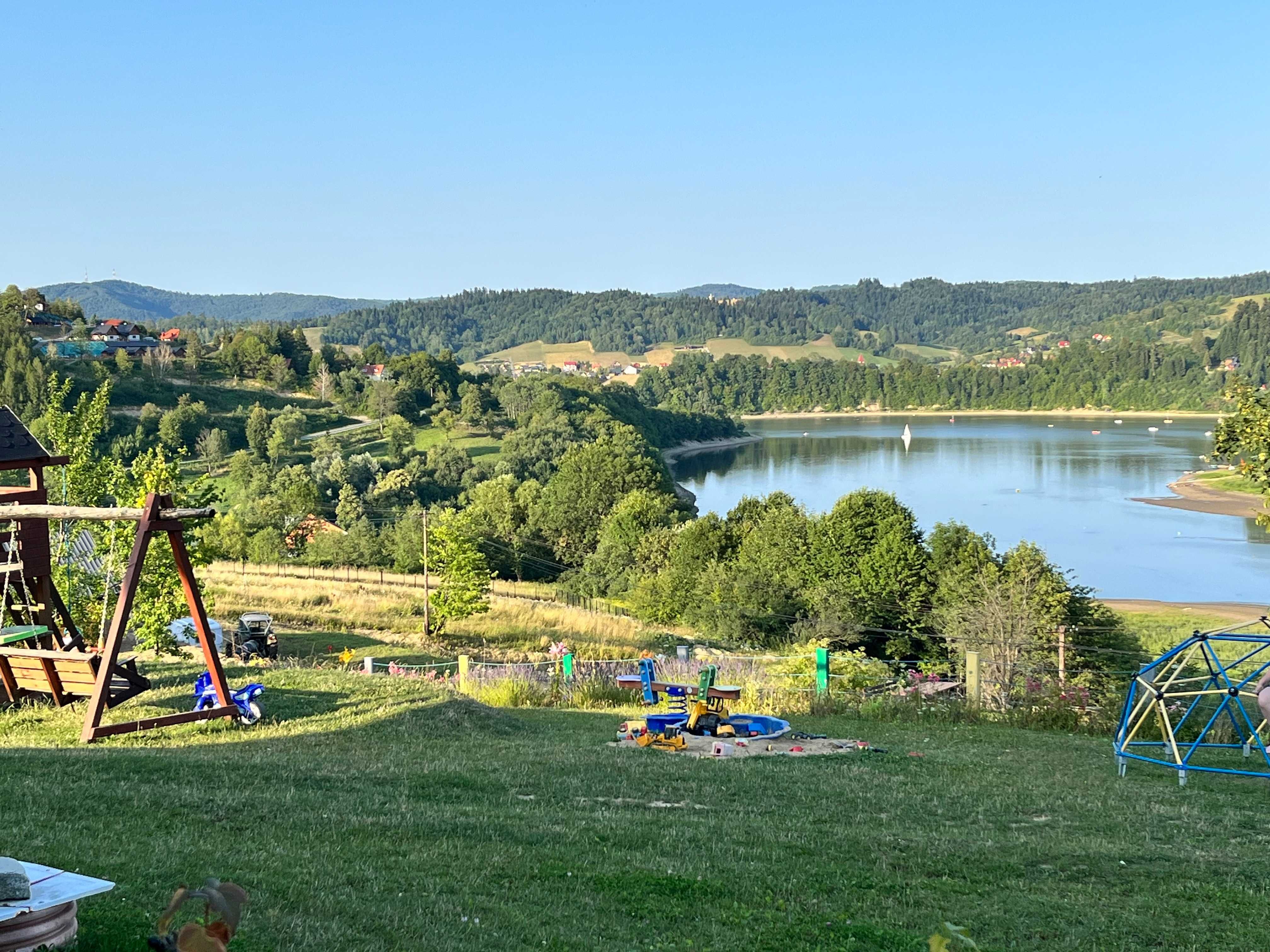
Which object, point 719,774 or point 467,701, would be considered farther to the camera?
point 467,701

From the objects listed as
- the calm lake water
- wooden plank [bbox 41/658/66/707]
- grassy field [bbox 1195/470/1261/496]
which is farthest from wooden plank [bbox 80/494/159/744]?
grassy field [bbox 1195/470/1261/496]

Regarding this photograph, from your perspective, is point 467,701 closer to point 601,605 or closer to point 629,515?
point 601,605

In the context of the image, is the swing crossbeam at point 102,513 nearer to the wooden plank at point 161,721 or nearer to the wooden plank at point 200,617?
the wooden plank at point 200,617

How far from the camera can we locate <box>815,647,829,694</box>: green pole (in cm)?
1667

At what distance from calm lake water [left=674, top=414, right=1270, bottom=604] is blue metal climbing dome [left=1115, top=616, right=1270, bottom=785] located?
120 ft

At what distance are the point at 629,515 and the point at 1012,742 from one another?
4662cm

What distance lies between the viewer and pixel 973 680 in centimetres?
1566

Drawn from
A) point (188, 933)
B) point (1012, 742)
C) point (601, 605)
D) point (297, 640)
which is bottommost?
point (601, 605)

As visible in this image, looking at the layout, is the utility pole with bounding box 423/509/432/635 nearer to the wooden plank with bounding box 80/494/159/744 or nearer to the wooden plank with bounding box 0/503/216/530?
the wooden plank with bounding box 0/503/216/530

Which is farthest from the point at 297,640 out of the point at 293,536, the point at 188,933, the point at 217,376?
the point at 217,376

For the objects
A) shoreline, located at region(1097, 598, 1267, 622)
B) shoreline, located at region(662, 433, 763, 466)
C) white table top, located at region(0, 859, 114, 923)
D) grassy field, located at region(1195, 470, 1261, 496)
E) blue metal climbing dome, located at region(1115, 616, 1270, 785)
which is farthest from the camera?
shoreline, located at region(662, 433, 763, 466)

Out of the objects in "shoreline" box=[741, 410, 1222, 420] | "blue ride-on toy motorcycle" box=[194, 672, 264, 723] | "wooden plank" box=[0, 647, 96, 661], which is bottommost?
"shoreline" box=[741, 410, 1222, 420]

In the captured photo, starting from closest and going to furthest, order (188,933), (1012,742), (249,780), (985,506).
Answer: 1. (188,933)
2. (249,780)
3. (1012,742)
4. (985,506)

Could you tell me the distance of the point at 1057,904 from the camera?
19.9 feet
